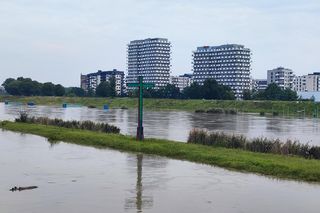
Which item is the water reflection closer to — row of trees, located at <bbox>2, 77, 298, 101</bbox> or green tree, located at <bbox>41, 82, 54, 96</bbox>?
row of trees, located at <bbox>2, 77, 298, 101</bbox>

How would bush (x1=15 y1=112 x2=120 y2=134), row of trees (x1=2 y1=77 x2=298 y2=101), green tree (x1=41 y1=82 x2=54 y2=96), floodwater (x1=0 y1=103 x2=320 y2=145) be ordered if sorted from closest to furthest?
bush (x1=15 y1=112 x2=120 y2=134)
floodwater (x1=0 y1=103 x2=320 y2=145)
row of trees (x1=2 y1=77 x2=298 y2=101)
green tree (x1=41 y1=82 x2=54 y2=96)

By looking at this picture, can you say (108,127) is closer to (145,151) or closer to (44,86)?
(145,151)

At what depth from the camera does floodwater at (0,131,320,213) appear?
12.1m

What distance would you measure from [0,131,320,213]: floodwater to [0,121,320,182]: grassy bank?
2.74 ft

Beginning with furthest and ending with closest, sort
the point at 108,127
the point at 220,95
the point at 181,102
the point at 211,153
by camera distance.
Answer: the point at 220,95
the point at 181,102
the point at 108,127
the point at 211,153

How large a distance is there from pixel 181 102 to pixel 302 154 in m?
102

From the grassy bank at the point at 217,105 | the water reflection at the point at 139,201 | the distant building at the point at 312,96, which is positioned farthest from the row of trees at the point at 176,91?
the water reflection at the point at 139,201

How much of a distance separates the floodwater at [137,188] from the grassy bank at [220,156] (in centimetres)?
84

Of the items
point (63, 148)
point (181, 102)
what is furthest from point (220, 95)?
point (63, 148)

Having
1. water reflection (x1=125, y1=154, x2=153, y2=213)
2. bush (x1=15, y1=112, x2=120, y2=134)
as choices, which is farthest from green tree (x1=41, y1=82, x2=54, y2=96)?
water reflection (x1=125, y1=154, x2=153, y2=213)

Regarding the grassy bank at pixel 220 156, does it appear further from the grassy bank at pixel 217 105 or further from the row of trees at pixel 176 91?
the row of trees at pixel 176 91

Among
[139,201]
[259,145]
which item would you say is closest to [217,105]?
[259,145]

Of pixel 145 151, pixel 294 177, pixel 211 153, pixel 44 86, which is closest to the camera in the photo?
pixel 294 177

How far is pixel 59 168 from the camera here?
1820 cm
